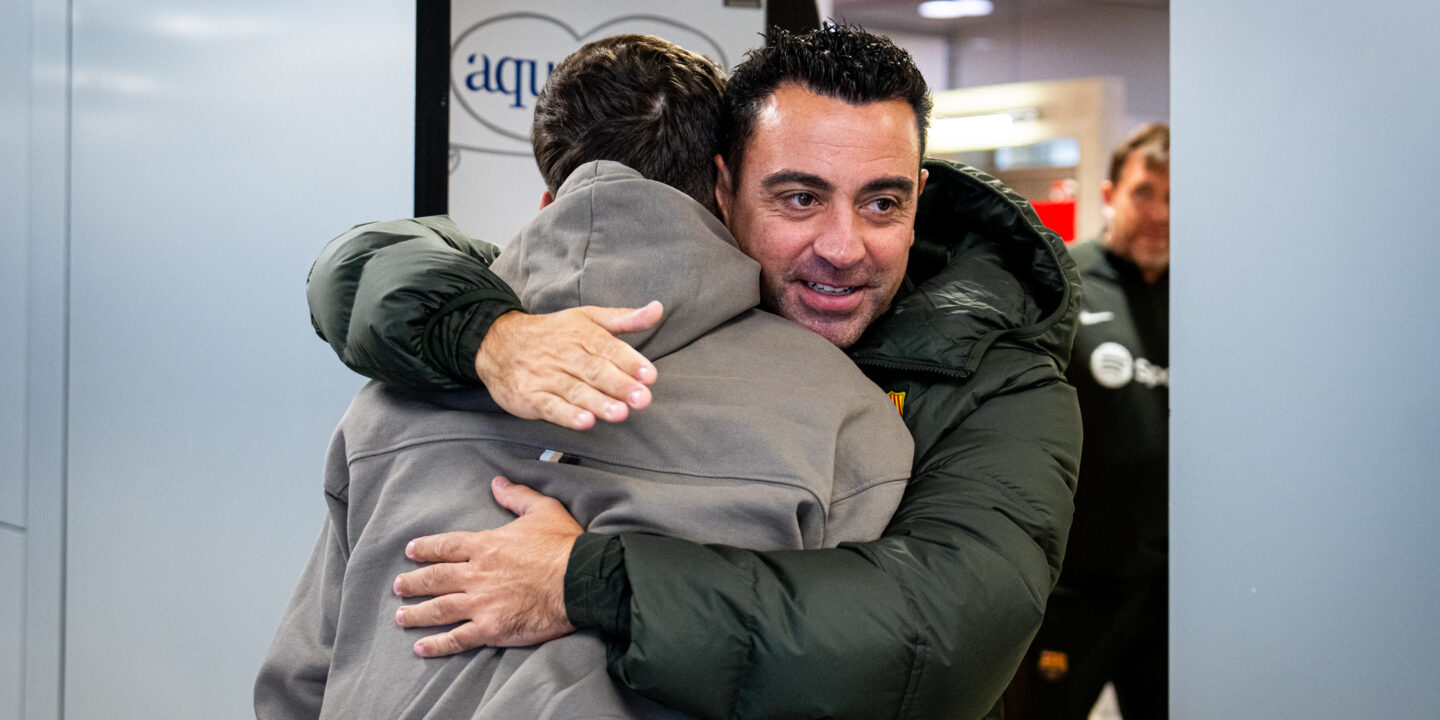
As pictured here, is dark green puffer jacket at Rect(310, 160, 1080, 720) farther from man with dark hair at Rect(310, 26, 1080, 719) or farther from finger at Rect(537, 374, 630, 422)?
finger at Rect(537, 374, 630, 422)

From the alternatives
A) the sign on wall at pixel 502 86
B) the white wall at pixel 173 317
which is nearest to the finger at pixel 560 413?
the sign on wall at pixel 502 86

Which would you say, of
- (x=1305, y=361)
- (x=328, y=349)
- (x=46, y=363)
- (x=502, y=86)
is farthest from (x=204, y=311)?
(x=1305, y=361)

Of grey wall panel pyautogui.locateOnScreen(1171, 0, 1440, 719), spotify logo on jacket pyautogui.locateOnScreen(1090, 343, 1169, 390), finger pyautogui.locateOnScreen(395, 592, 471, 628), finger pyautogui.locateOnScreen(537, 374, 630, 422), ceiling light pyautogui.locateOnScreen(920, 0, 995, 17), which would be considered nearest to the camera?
finger pyautogui.locateOnScreen(537, 374, 630, 422)

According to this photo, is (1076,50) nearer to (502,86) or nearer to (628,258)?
(502,86)

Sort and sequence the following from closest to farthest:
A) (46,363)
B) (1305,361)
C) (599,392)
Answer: (599,392), (1305,361), (46,363)

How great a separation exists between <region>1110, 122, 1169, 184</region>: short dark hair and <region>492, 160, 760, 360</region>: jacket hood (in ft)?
4.04

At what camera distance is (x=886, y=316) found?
1.65 m

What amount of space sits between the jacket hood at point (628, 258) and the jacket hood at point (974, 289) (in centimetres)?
36

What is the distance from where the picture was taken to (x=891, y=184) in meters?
1.62

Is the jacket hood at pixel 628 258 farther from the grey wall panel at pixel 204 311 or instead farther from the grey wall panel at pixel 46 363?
the grey wall panel at pixel 46 363

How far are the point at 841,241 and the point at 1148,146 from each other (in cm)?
92

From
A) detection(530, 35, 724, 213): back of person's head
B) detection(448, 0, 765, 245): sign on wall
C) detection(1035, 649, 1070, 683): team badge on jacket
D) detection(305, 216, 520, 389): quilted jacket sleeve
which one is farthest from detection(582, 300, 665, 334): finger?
detection(1035, 649, 1070, 683): team badge on jacket

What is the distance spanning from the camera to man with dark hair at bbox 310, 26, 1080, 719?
1.10 meters

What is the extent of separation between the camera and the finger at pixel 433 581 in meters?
1.14
